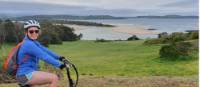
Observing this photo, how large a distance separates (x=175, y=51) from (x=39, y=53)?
59.9 feet

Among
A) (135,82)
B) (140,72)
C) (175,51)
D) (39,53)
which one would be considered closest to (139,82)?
(135,82)

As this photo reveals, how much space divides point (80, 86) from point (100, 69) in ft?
31.1

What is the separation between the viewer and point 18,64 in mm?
7543

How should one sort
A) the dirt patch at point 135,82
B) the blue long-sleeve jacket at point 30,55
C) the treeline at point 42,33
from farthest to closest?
1. the treeline at point 42,33
2. the dirt patch at point 135,82
3. the blue long-sleeve jacket at point 30,55

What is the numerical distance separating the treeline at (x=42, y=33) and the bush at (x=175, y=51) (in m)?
8.66

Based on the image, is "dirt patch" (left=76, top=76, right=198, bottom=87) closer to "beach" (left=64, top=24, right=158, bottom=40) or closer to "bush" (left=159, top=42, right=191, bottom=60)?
"bush" (left=159, top=42, right=191, bottom=60)

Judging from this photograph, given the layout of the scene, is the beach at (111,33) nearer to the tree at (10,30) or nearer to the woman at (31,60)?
the tree at (10,30)

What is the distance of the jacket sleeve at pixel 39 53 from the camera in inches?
284

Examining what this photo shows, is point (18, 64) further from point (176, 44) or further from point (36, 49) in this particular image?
point (176, 44)

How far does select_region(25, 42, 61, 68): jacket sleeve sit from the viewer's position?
23.7 ft

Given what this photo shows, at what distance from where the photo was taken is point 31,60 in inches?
297

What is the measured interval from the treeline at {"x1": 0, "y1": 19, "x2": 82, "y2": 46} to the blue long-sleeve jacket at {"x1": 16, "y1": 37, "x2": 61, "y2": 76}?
2256 centimetres

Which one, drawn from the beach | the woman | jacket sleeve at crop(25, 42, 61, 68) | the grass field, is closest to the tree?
the grass field

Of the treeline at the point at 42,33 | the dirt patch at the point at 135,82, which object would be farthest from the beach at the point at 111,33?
the dirt patch at the point at 135,82
